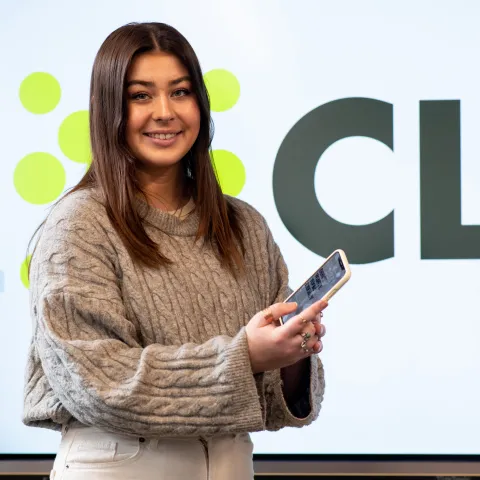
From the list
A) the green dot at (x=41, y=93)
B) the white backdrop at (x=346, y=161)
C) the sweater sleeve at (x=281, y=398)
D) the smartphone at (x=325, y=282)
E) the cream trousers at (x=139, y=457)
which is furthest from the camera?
the green dot at (x=41, y=93)

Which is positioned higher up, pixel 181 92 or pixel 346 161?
pixel 181 92

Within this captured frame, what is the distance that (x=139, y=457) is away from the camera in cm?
141

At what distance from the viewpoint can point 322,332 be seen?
136 cm

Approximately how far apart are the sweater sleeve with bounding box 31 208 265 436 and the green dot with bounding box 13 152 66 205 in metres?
1.25

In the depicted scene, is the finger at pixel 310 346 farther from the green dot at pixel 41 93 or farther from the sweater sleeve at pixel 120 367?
the green dot at pixel 41 93

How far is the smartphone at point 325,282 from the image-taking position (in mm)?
1229

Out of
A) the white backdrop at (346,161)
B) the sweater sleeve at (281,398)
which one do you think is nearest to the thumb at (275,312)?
the sweater sleeve at (281,398)

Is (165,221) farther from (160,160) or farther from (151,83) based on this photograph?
(151,83)

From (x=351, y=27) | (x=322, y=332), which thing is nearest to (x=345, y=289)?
(x=351, y=27)

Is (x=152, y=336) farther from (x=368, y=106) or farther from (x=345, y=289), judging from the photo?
(x=368, y=106)

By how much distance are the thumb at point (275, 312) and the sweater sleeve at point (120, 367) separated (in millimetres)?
38

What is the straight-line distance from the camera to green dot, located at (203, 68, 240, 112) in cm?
256

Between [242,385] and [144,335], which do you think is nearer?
[242,385]

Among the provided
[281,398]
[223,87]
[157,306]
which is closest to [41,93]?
[223,87]
